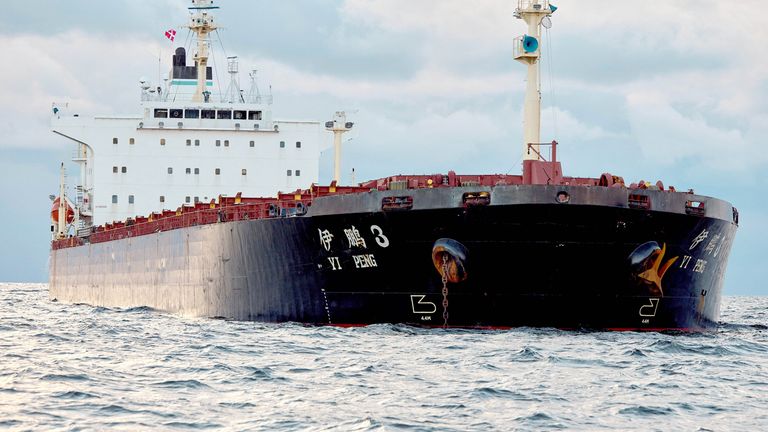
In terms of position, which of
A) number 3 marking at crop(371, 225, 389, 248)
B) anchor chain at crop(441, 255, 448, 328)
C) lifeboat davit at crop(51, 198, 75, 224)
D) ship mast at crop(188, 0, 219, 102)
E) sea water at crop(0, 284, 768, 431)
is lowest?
sea water at crop(0, 284, 768, 431)

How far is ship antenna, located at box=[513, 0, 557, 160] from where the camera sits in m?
24.3

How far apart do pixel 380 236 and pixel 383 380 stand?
23.0 feet

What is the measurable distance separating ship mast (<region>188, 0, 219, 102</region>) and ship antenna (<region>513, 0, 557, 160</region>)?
20.2m

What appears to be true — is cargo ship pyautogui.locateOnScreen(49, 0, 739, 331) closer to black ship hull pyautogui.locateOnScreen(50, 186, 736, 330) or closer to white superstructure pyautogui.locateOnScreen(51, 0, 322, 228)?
black ship hull pyautogui.locateOnScreen(50, 186, 736, 330)

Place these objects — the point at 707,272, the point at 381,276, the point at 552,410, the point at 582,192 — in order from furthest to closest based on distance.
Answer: the point at 707,272 < the point at 381,276 < the point at 582,192 < the point at 552,410

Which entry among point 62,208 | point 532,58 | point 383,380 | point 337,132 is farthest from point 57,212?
point 383,380

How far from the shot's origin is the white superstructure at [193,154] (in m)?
40.0

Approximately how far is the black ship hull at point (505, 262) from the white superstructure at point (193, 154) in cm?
1601

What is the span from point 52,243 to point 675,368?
42148 millimetres

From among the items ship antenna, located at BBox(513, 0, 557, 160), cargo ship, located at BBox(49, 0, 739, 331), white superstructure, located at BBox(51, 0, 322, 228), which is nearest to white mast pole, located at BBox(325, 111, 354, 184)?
white superstructure, located at BBox(51, 0, 322, 228)

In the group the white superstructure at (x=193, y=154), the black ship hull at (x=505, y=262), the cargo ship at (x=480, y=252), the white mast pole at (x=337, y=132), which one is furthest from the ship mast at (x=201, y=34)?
the black ship hull at (x=505, y=262)

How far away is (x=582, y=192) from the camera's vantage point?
20109 mm

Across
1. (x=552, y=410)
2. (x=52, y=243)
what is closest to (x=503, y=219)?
(x=552, y=410)

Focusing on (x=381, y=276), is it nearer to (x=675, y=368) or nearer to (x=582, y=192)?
(x=582, y=192)
